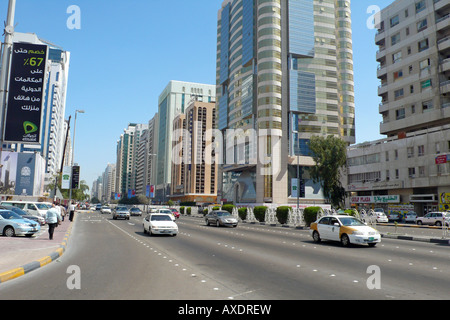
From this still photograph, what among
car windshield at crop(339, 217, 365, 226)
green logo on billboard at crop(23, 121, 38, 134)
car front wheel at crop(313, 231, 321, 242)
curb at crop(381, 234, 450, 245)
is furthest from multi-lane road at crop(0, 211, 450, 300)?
green logo on billboard at crop(23, 121, 38, 134)

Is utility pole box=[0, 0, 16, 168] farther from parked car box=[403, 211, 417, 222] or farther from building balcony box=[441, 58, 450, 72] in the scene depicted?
building balcony box=[441, 58, 450, 72]

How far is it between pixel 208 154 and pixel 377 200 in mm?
99042

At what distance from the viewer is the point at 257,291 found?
7312 mm

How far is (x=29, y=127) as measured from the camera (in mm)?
22203

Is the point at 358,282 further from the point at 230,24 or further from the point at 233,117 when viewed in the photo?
the point at 230,24

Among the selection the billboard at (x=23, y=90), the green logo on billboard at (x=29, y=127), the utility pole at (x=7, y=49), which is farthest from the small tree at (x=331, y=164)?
the utility pole at (x=7, y=49)

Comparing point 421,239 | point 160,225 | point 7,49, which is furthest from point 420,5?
point 7,49

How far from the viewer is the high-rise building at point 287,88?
237 ft

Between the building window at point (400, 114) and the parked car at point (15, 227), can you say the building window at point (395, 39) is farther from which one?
the parked car at point (15, 227)

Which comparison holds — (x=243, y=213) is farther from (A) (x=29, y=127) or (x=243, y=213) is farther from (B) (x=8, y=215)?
(B) (x=8, y=215)

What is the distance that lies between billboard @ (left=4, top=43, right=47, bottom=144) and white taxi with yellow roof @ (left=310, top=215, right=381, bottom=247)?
18.3 m

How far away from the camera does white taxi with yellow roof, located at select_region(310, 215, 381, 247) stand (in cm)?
1605

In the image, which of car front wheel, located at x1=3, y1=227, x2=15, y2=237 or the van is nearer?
car front wheel, located at x1=3, y1=227, x2=15, y2=237
